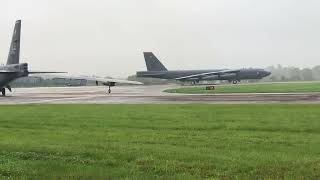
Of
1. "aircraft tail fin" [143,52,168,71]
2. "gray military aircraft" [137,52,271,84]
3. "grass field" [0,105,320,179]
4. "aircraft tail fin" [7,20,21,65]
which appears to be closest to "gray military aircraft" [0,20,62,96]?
"aircraft tail fin" [7,20,21,65]

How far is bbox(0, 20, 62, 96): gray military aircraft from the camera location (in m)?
55.1

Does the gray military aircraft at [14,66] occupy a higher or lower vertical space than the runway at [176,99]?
higher

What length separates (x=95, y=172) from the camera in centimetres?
988

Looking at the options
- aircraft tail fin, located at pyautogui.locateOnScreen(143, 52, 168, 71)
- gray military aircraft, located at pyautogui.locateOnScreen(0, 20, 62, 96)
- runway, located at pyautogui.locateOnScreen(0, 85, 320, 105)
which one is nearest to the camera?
runway, located at pyautogui.locateOnScreen(0, 85, 320, 105)

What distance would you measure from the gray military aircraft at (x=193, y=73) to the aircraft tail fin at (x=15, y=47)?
5809cm

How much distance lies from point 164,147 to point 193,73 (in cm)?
10447

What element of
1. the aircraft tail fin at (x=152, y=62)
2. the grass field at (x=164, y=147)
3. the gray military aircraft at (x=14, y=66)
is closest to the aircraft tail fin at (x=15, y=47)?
the gray military aircraft at (x=14, y=66)

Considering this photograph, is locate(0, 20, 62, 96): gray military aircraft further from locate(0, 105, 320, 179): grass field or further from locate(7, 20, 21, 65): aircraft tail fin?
locate(0, 105, 320, 179): grass field

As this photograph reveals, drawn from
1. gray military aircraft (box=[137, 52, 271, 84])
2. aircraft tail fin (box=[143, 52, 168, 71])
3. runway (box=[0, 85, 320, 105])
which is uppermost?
aircraft tail fin (box=[143, 52, 168, 71])

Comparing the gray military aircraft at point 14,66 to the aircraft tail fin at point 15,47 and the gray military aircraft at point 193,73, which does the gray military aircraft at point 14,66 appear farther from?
the gray military aircraft at point 193,73

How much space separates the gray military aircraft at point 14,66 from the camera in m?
55.1

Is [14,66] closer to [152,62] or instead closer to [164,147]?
[164,147]

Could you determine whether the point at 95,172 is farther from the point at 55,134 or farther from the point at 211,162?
the point at 55,134

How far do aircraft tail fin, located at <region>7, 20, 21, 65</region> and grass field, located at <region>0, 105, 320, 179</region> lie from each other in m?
37.1
